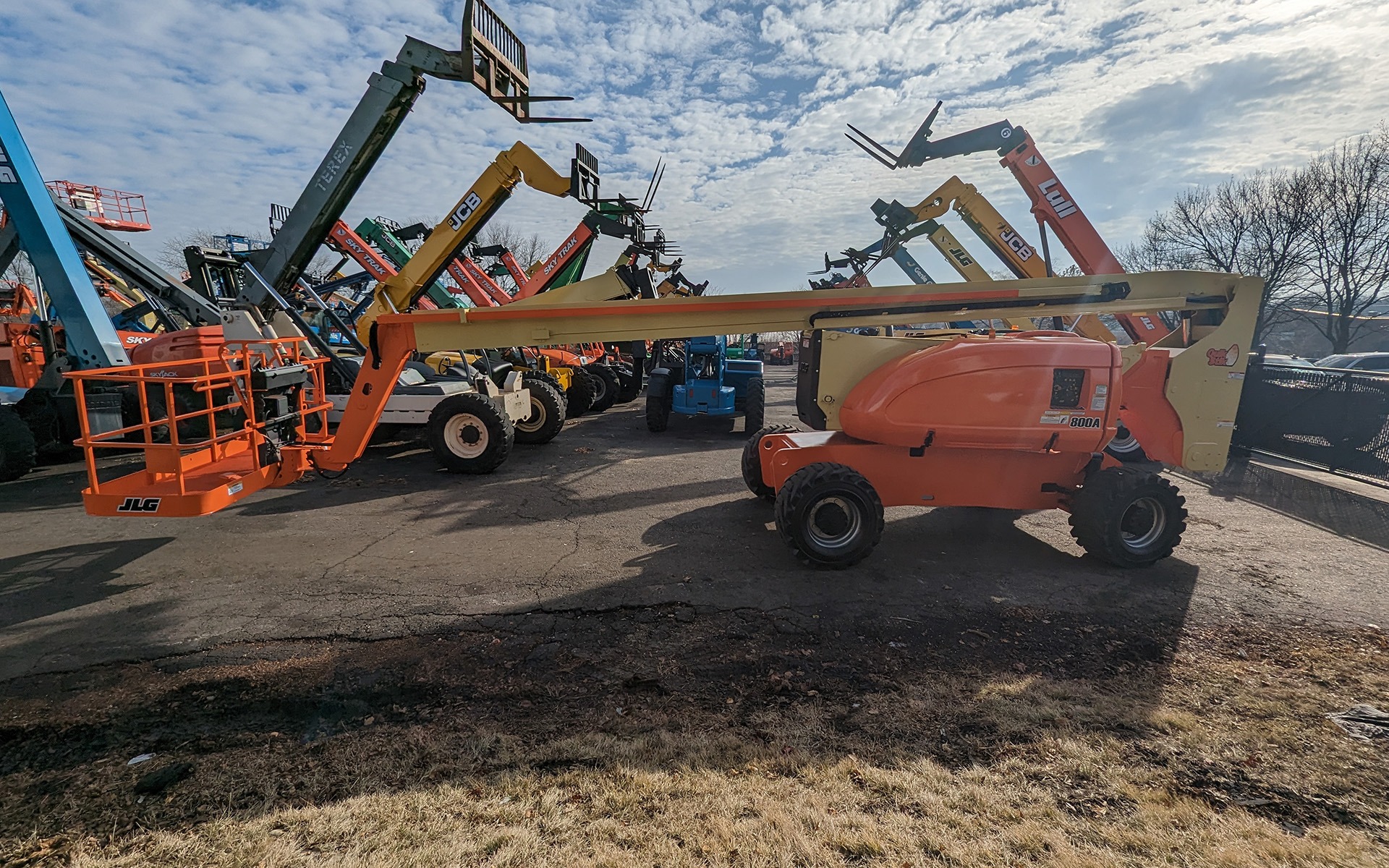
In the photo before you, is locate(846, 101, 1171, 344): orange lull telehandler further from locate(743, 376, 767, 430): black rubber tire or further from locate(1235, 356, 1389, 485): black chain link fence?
locate(743, 376, 767, 430): black rubber tire

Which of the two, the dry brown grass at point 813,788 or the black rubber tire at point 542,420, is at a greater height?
the black rubber tire at point 542,420

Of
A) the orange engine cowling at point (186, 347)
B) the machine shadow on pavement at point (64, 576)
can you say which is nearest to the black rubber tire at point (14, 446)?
the orange engine cowling at point (186, 347)

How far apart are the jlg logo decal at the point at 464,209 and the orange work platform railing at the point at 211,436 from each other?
3.05 metres

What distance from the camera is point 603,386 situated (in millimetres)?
15383

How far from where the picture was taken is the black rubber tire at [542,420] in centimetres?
1063

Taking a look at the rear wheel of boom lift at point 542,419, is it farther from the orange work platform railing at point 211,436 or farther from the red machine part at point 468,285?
the red machine part at point 468,285

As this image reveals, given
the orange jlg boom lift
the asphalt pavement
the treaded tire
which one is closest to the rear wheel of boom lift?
the asphalt pavement

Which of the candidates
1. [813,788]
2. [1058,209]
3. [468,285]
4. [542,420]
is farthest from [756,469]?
[468,285]

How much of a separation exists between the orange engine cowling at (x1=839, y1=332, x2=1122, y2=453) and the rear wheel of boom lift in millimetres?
6681

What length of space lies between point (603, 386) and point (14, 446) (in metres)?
10.0

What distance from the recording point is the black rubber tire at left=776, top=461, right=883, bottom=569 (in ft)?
16.6

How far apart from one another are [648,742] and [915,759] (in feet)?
4.16

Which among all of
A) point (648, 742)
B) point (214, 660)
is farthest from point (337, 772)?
point (214, 660)

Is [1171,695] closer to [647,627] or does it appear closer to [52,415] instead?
[647,627]
